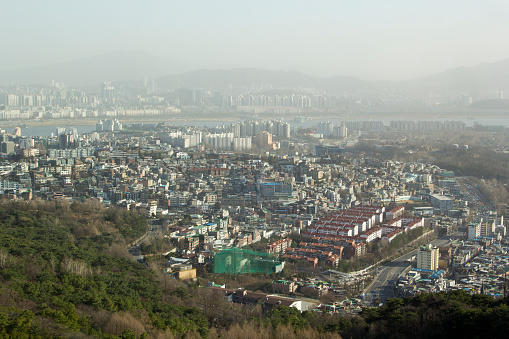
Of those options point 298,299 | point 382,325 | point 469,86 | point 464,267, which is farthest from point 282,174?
point 469,86

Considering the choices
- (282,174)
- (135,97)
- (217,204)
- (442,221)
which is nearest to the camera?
(442,221)

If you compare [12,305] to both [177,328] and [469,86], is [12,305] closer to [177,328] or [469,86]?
[177,328]

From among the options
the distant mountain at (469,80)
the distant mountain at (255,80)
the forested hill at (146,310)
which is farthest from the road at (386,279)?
the distant mountain at (255,80)

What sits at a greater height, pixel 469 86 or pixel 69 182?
pixel 469 86

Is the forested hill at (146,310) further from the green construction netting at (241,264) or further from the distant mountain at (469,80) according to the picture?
the distant mountain at (469,80)

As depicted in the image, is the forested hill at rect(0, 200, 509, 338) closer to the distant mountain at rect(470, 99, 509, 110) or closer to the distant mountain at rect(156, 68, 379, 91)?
the distant mountain at rect(470, 99, 509, 110)
